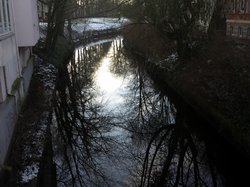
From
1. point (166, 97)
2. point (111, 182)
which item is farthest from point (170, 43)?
point (111, 182)

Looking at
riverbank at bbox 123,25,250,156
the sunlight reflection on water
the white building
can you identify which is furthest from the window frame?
the sunlight reflection on water

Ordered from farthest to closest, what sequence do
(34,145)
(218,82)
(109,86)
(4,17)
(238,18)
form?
(238,18) < (109,86) < (218,82) < (4,17) < (34,145)

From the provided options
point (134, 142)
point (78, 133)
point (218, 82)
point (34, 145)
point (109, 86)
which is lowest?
point (109, 86)

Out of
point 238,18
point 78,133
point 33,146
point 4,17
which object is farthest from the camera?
point 238,18

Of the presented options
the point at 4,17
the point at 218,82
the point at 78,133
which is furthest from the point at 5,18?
the point at 218,82

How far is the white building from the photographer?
11300mm

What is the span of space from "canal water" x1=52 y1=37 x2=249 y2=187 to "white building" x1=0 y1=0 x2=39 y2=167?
7.23 ft

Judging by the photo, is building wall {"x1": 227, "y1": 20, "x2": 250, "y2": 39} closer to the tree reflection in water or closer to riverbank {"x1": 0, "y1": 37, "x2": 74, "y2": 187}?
the tree reflection in water

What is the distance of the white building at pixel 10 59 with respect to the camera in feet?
37.1

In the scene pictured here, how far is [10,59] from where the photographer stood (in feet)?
43.5

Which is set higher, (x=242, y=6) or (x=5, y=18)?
(x=5, y=18)

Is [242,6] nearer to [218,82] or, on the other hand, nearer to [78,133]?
[218,82]

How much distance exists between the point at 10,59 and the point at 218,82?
9.58 metres

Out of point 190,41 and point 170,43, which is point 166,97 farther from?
point 170,43
